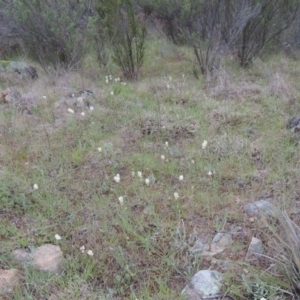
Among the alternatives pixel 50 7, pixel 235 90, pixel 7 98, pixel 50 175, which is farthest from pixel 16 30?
pixel 50 175

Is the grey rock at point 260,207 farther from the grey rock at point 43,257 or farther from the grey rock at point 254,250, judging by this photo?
the grey rock at point 43,257

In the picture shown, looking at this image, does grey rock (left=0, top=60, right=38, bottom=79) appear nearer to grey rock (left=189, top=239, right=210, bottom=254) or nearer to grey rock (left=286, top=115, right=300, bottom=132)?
grey rock (left=286, top=115, right=300, bottom=132)

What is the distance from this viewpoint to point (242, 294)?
2184 millimetres

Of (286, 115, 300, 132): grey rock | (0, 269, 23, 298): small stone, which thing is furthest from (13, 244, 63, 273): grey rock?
(286, 115, 300, 132): grey rock

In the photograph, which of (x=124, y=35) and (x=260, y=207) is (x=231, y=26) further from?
(x=260, y=207)

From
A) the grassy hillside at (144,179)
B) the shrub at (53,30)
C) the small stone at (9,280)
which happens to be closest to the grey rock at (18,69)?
the shrub at (53,30)

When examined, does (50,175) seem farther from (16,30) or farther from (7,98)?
(16,30)

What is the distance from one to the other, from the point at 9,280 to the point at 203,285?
44.6 inches

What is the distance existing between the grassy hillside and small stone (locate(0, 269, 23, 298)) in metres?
0.06

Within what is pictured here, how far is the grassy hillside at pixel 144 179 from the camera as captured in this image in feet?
7.98

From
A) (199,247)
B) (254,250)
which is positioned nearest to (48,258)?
(199,247)

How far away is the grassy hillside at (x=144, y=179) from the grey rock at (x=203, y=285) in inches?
2.5

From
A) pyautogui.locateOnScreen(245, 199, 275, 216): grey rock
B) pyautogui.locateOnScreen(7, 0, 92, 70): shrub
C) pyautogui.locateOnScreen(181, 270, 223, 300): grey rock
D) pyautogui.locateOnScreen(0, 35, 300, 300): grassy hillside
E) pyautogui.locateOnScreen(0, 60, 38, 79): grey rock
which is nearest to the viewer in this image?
pyautogui.locateOnScreen(181, 270, 223, 300): grey rock

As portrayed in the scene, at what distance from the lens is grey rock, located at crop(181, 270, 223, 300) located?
2.21 metres
